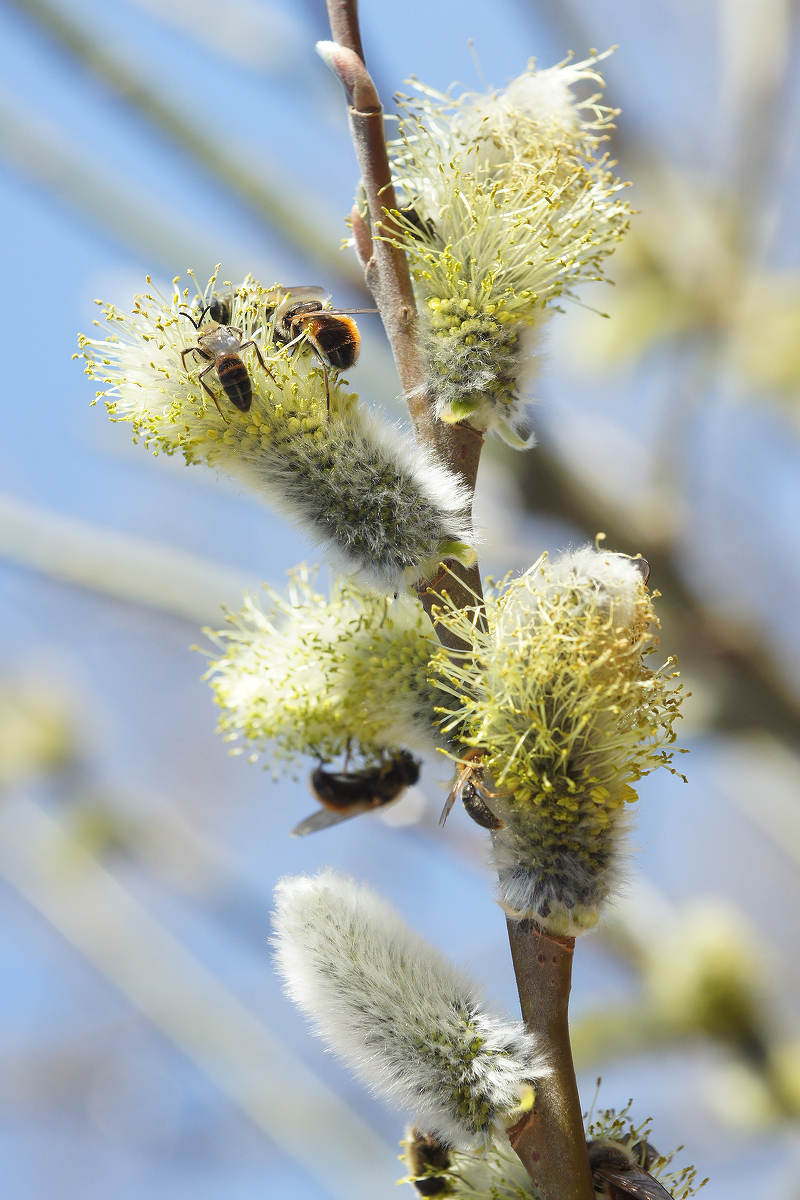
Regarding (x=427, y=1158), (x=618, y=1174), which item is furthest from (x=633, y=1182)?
(x=427, y=1158)

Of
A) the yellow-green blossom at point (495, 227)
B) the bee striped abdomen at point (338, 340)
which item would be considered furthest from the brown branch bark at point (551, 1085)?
the bee striped abdomen at point (338, 340)

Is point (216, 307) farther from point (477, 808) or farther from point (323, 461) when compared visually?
point (477, 808)

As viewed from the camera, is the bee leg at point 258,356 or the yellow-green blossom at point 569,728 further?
the bee leg at point 258,356

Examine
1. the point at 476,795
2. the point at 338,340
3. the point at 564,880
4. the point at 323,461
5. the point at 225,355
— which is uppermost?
the point at 338,340

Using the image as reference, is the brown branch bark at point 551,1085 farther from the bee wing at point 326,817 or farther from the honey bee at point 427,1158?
the bee wing at point 326,817

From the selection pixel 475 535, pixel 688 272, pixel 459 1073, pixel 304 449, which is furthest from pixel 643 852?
pixel 688 272

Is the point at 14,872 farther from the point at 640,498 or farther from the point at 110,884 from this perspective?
the point at 640,498
